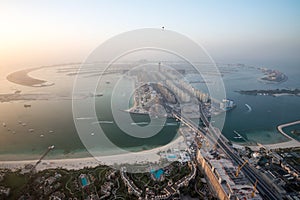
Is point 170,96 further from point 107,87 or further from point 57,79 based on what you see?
point 57,79

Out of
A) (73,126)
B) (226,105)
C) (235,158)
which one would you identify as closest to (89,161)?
(73,126)

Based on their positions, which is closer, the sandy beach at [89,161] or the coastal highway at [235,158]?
the coastal highway at [235,158]

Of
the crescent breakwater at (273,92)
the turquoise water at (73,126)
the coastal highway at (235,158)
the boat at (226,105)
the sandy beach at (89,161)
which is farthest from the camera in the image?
the crescent breakwater at (273,92)

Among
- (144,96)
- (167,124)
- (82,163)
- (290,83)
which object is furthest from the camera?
(290,83)

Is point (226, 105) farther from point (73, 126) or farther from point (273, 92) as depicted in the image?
point (73, 126)

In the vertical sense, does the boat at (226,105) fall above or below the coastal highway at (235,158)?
above

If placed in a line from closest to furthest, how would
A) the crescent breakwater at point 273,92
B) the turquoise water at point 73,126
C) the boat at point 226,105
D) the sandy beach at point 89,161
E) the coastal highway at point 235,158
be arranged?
the coastal highway at point 235,158 < the sandy beach at point 89,161 < the turquoise water at point 73,126 < the boat at point 226,105 < the crescent breakwater at point 273,92

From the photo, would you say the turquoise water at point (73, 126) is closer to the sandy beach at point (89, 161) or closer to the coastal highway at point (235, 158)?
the sandy beach at point (89, 161)

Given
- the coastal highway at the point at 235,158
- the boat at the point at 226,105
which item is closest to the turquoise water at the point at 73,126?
the boat at the point at 226,105

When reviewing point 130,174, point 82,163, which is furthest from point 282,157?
point 82,163
